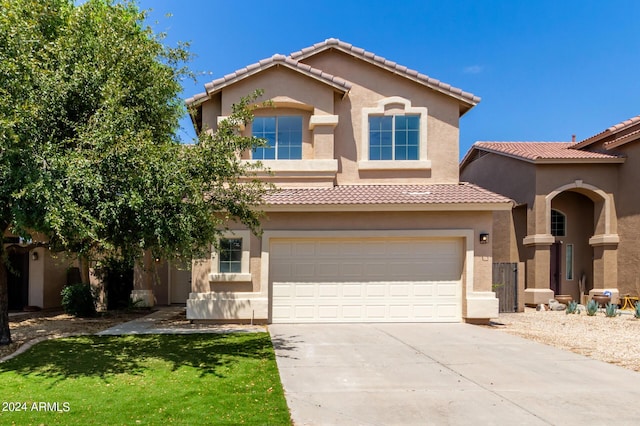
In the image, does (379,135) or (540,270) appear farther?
(540,270)

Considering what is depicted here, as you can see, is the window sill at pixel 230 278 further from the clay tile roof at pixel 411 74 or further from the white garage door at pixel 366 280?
the clay tile roof at pixel 411 74

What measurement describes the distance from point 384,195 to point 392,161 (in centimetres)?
171

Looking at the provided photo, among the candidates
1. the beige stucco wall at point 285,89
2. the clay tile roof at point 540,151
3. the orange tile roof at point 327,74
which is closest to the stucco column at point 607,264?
the clay tile roof at point 540,151

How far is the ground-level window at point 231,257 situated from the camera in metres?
11.9

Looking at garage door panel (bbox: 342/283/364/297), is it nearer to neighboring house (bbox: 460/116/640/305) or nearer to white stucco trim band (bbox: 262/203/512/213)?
white stucco trim band (bbox: 262/203/512/213)

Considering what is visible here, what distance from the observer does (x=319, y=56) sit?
14.4 meters

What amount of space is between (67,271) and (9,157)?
10.6 metres

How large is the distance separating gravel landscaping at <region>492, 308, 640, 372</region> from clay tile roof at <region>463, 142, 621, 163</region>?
5.95 meters

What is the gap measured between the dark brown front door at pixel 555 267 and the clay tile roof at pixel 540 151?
3853mm

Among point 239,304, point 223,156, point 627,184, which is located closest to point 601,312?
point 627,184

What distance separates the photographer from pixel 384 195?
40.5 ft

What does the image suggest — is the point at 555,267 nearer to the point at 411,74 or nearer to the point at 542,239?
the point at 542,239

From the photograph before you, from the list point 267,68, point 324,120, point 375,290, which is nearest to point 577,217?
point 375,290

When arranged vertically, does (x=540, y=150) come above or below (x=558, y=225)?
above
